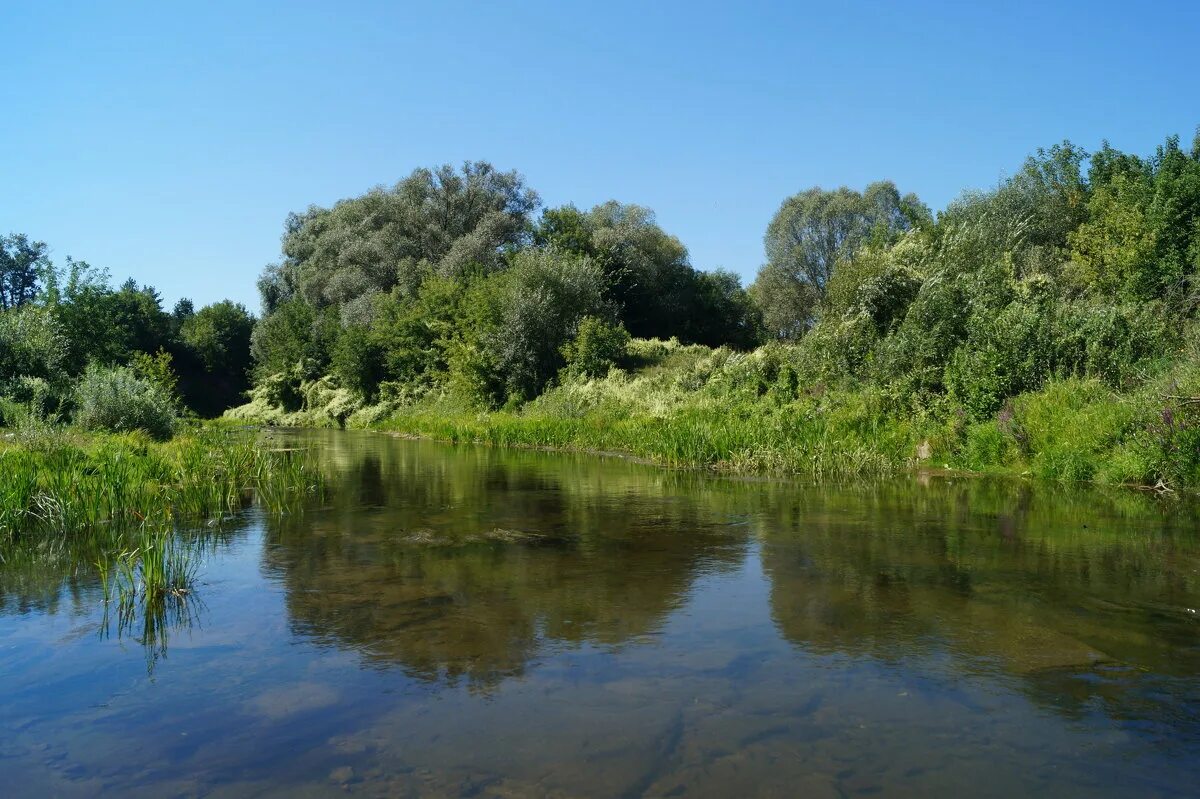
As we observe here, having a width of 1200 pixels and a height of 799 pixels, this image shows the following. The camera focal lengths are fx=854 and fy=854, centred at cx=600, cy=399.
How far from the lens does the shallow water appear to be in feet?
17.9

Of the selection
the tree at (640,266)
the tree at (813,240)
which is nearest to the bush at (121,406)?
the tree at (640,266)

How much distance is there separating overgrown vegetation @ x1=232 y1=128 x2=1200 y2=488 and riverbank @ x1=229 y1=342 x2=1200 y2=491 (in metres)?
0.07

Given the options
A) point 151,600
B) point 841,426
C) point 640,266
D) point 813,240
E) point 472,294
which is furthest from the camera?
point 813,240

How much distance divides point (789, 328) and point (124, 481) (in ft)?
183

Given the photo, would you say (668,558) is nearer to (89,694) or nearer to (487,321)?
(89,694)

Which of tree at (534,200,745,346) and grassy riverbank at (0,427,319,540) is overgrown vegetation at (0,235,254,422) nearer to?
grassy riverbank at (0,427,319,540)

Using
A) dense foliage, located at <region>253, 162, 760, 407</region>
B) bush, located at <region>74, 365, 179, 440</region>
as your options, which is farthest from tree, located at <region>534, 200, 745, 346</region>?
bush, located at <region>74, 365, 179, 440</region>

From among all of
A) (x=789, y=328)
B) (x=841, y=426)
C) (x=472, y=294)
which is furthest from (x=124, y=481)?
(x=789, y=328)

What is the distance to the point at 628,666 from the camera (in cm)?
734

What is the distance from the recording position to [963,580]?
10.1m

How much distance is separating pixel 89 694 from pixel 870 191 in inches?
2638

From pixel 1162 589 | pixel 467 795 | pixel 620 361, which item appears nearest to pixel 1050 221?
pixel 620 361

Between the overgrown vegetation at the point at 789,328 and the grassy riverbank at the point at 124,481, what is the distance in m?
10.7

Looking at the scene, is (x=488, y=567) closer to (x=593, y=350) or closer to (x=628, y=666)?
(x=628, y=666)
